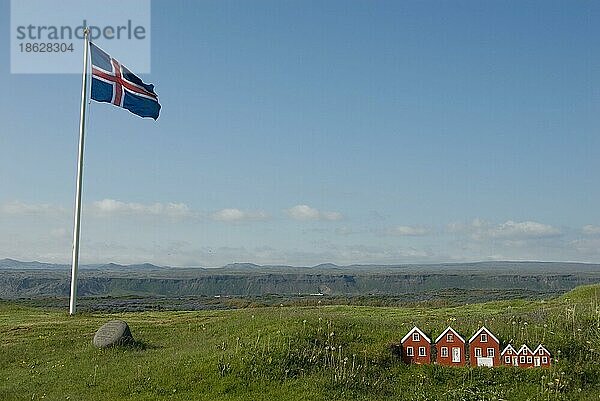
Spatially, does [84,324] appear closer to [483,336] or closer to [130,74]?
[130,74]

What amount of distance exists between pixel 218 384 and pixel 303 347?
3.04 m

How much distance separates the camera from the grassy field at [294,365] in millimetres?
17000

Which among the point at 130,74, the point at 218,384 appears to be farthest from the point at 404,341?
the point at 130,74

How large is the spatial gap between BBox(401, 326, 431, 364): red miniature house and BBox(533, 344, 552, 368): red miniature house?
2760 millimetres

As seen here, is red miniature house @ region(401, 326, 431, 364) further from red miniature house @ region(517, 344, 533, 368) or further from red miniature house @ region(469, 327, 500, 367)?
red miniature house @ region(517, 344, 533, 368)

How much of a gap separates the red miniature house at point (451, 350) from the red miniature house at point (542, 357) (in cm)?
186

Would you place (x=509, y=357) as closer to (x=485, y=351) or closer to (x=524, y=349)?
(x=524, y=349)

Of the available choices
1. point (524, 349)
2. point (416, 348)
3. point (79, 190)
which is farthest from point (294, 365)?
point (79, 190)

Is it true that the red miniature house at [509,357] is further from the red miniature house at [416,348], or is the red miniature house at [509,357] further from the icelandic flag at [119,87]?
the icelandic flag at [119,87]

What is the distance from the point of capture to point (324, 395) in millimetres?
16438

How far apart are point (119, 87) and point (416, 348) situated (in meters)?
18.5

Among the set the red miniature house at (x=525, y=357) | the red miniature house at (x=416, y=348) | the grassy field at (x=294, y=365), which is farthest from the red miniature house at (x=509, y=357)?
the red miniature house at (x=416, y=348)

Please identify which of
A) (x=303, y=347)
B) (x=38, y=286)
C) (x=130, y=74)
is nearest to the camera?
(x=303, y=347)

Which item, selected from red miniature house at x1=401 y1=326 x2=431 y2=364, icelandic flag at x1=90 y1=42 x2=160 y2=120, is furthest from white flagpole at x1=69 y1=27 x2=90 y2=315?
red miniature house at x1=401 y1=326 x2=431 y2=364
